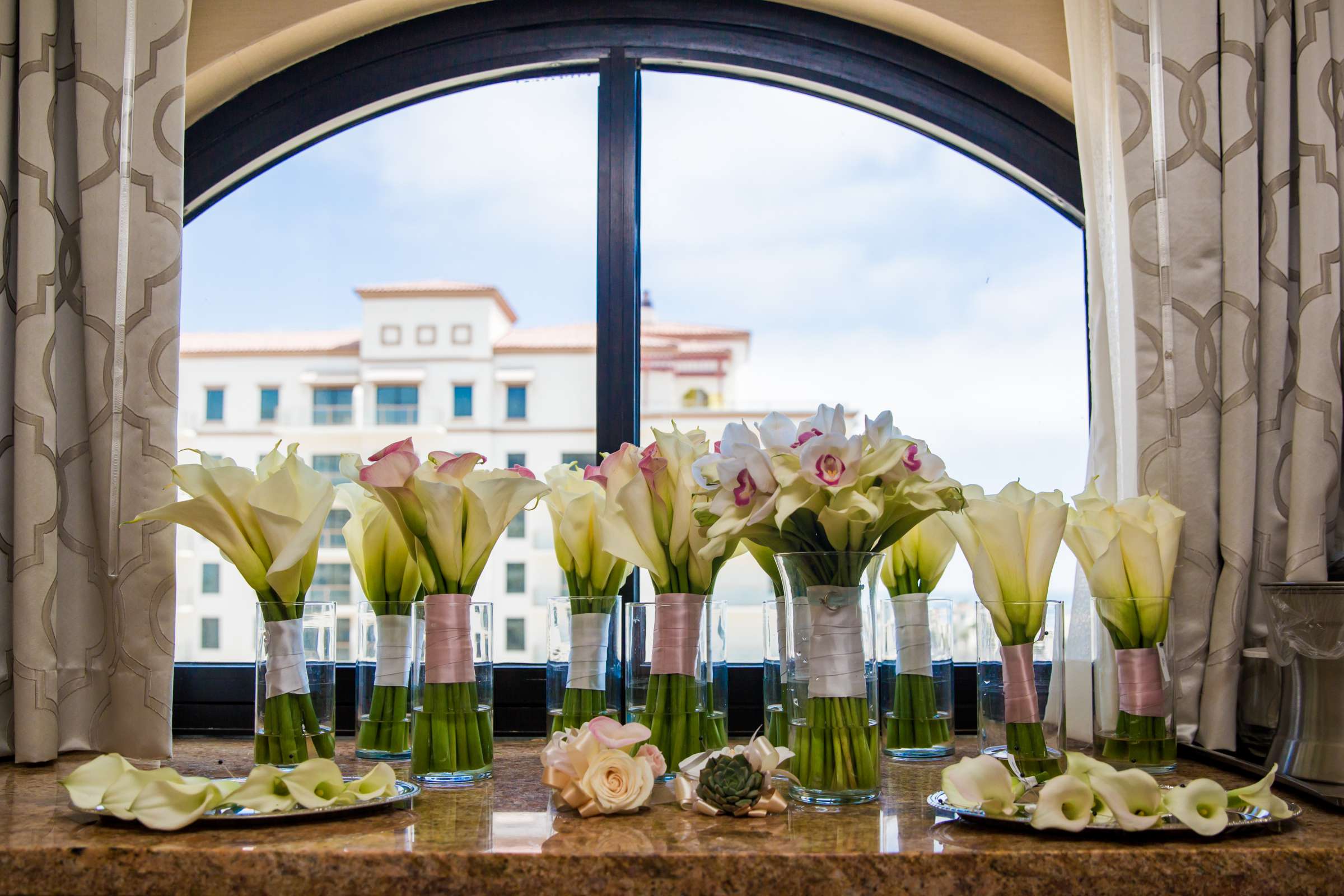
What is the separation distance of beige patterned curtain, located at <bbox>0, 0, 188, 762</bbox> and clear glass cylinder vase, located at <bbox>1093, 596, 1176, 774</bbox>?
125 centimetres

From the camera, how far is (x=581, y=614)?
131cm

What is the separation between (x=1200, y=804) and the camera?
995mm

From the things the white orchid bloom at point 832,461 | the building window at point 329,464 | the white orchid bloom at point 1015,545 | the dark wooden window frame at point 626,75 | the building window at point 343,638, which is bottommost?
the building window at point 343,638

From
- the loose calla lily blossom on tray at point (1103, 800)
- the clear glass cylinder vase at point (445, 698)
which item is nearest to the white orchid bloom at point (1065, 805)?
the loose calla lily blossom on tray at point (1103, 800)

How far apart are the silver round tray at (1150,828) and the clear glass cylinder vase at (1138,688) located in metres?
0.26

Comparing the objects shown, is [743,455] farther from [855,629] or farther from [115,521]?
[115,521]

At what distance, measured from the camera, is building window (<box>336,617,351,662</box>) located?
6.27 feet

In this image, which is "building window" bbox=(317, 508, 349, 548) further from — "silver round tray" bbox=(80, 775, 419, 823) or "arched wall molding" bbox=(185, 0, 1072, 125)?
"silver round tray" bbox=(80, 775, 419, 823)

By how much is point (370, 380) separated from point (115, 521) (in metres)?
0.53

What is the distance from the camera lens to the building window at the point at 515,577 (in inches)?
75.6

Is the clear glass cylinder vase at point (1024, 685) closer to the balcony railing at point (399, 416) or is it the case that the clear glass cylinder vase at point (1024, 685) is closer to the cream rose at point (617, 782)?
the cream rose at point (617, 782)

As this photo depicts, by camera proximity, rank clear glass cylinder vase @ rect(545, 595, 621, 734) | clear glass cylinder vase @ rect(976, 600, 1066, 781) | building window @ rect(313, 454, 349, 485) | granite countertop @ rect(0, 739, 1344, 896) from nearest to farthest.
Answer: granite countertop @ rect(0, 739, 1344, 896) → clear glass cylinder vase @ rect(976, 600, 1066, 781) → clear glass cylinder vase @ rect(545, 595, 621, 734) → building window @ rect(313, 454, 349, 485)

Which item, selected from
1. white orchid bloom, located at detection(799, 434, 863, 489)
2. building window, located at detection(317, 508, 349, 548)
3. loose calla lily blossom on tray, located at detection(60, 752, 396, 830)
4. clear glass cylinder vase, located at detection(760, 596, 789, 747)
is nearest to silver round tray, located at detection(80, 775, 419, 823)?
loose calla lily blossom on tray, located at detection(60, 752, 396, 830)

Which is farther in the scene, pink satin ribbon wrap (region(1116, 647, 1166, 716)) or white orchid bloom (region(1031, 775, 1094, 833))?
pink satin ribbon wrap (region(1116, 647, 1166, 716))
